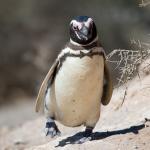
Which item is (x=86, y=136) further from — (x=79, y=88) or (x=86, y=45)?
(x=86, y=45)

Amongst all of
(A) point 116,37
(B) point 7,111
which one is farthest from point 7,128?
(A) point 116,37

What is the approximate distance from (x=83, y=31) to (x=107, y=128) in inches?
53.3

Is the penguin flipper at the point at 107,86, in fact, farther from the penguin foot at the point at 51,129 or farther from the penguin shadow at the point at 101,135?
the penguin foot at the point at 51,129

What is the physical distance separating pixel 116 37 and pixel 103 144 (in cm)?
651

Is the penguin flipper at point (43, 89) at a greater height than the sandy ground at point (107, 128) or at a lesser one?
greater

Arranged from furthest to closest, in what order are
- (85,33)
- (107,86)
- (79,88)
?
1. (107,86)
2. (79,88)
3. (85,33)

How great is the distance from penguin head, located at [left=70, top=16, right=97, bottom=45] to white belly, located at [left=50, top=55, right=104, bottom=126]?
128mm

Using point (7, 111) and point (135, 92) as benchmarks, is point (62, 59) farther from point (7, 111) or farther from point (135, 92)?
point (7, 111)

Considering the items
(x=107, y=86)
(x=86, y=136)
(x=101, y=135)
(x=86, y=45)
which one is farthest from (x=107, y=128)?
(x=86, y=45)

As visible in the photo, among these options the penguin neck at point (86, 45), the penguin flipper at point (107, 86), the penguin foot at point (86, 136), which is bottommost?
the penguin foot at point (86, 136)

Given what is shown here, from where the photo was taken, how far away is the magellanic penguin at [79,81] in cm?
573

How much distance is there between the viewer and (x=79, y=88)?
5.82 m

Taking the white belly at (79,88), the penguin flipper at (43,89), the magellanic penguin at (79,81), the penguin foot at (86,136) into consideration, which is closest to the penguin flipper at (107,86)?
the magellanic penguin at (79,81)

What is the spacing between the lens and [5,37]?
11758 mm
